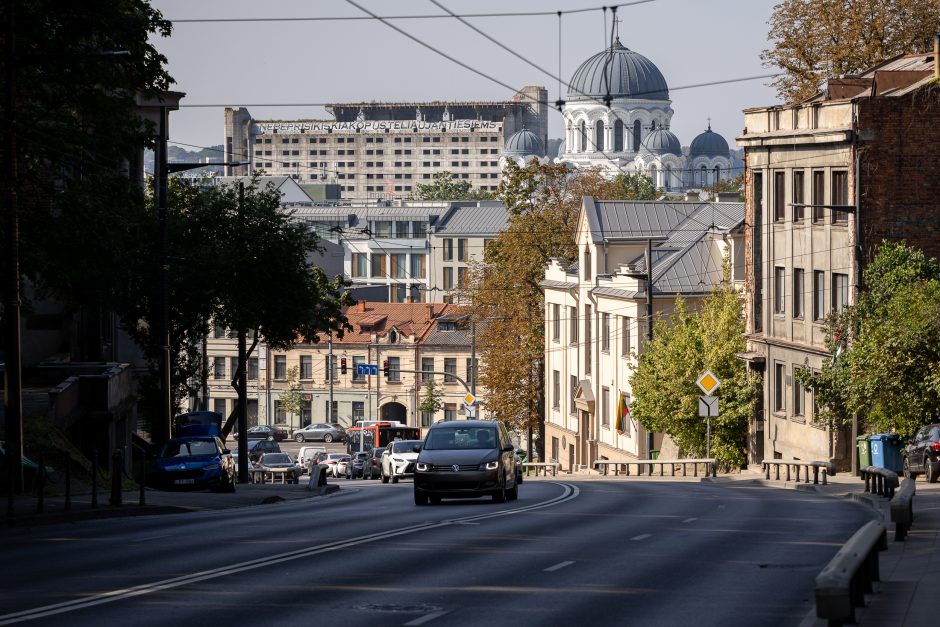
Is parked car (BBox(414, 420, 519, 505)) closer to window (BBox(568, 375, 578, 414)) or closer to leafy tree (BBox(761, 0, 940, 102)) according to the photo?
leafy tree (BBox(761, 0, 940, 102))

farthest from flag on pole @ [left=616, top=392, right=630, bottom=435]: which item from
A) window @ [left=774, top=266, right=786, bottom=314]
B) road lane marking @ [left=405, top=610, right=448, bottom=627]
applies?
road lane marking @ [left=405, top=610, right=448, bottom=627]

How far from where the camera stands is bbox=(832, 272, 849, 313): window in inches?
1753

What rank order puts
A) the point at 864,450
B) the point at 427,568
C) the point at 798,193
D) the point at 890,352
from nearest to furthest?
the point at 427,568 < the point at 890,352 < the point at 864,450 < the point at 798,193

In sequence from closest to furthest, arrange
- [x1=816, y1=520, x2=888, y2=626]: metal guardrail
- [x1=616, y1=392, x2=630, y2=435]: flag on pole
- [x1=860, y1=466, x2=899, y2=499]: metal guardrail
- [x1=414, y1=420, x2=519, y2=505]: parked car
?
1. [x1=816, y1=520, x2=888, y2=626]: metal guardrail
2. [x1=860, y1=466, x2=899, y2=499]: metal guardrail
3. [x1=414, y1=420, x2=519, y2=505]: parked car
4. [x1=616, y1=392, x2=630, y2=435]: flag on pole

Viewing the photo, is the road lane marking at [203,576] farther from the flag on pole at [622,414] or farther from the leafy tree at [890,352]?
the flag on pole at [622,414]

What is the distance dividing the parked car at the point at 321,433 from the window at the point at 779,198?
2398 inches

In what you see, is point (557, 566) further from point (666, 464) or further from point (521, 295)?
point (521, 295)

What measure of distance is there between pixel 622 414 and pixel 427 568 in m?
46.6

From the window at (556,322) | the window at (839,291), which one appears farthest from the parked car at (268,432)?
the window at (839,291)

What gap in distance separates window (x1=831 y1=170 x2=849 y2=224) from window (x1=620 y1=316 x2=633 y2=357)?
1810cm

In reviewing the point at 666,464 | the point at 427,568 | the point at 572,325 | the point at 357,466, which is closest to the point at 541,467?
the point at 572,325

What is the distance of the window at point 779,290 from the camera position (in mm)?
49831

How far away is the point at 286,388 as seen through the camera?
112375 mm

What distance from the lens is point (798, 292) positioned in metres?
48.5
